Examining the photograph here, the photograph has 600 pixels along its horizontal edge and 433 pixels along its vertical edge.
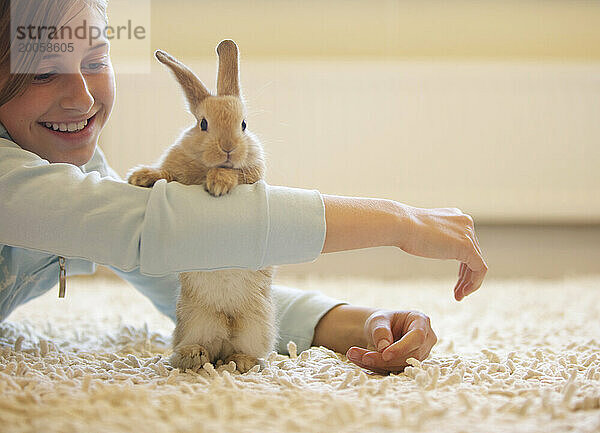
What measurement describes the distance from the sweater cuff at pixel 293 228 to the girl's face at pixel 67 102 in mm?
373

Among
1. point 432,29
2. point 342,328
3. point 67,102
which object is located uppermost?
point 432,29

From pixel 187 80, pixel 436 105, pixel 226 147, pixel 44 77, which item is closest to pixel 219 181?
pixel 226 147

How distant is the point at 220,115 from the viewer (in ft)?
2.99

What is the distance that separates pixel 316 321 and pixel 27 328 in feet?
1.88

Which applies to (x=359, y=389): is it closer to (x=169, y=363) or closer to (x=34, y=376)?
(x=169, y=363)

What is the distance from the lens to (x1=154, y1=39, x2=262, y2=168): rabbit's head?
90 cm

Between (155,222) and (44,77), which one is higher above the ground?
(44,77)

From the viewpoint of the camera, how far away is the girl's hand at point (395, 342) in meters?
0.88

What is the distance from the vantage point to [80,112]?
0.97 m

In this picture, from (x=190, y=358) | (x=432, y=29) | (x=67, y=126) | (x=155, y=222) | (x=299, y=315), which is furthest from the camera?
(x=432, y=29)

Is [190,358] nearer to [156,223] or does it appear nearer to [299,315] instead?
[156,223]

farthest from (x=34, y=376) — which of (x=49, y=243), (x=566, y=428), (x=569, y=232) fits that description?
(x=569, y=232)

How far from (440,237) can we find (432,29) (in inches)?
63.9

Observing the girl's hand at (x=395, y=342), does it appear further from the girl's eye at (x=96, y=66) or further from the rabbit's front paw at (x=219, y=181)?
the girl's eye at (x=96, y=66)
